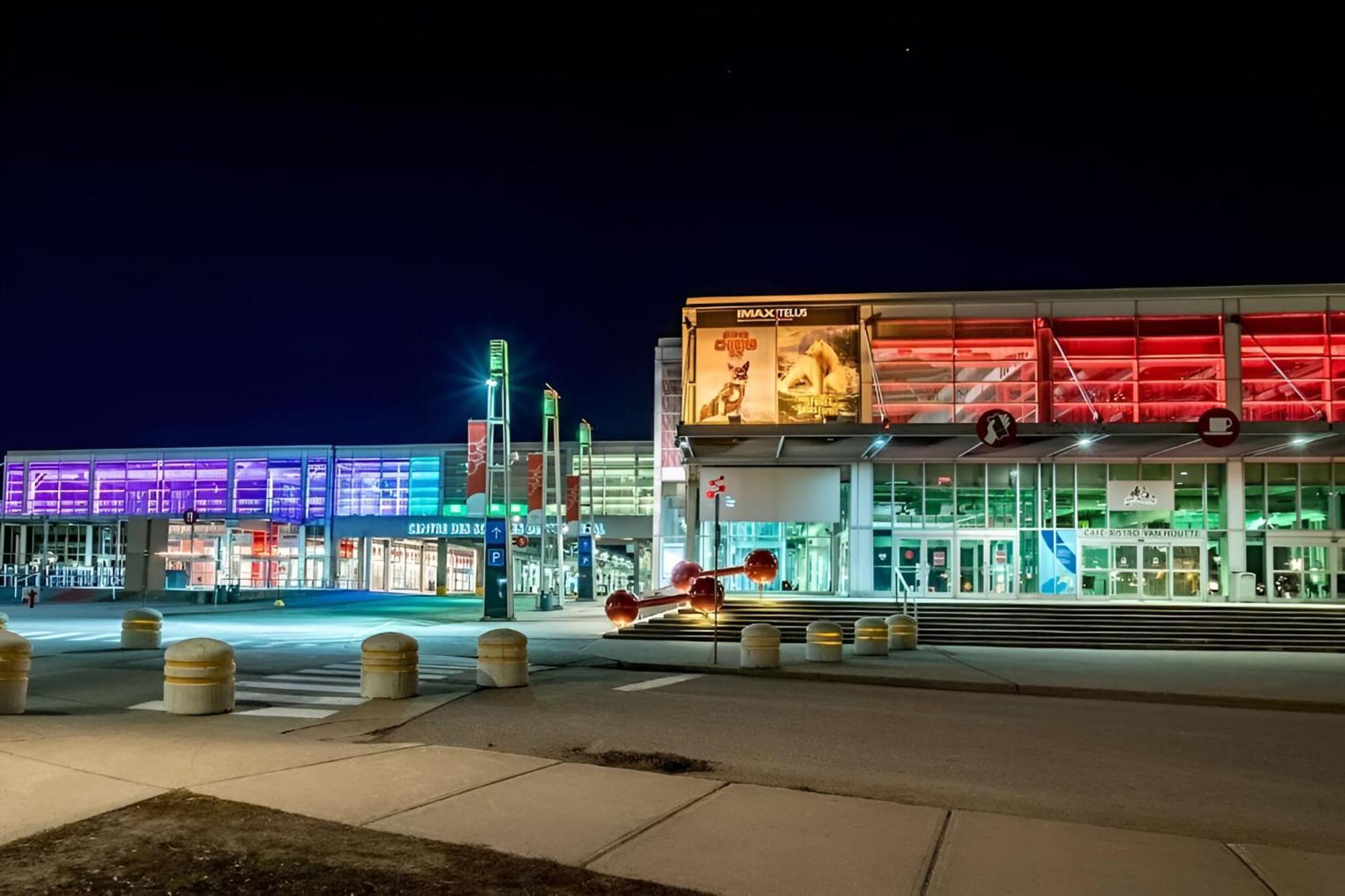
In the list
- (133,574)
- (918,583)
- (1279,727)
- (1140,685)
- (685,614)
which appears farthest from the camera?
(133,574)

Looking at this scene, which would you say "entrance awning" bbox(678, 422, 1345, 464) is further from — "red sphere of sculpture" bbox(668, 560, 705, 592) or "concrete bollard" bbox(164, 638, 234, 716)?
"concrete bollard" bbox(164, 638, 234, 716)

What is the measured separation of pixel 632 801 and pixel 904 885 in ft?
7.71

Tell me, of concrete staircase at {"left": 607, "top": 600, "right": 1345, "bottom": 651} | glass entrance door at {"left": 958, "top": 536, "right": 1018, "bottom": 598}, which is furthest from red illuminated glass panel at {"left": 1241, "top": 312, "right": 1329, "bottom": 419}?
glass entrance door at {"left": 958, "top": 536, "right": 1018, "bottom": 598}

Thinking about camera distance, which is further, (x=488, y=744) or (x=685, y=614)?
(x=685, y=614)

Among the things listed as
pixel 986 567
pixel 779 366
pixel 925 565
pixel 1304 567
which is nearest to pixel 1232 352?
pixel 1304 567

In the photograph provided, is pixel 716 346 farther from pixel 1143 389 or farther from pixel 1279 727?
pixel 1279 727

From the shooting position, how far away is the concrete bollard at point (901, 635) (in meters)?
22.2

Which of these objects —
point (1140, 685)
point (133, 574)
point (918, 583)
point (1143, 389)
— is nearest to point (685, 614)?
point (918, 583)

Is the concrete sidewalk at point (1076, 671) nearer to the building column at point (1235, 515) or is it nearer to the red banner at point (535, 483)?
the building column at point (1235, 515)

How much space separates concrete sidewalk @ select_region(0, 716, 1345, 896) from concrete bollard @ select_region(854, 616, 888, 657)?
493 inches

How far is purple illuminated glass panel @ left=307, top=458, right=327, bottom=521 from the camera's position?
70.7 m

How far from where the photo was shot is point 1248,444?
98.7 feet

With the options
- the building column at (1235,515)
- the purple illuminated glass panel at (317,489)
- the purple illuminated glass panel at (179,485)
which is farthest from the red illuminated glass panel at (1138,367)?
the purple illuminated glass panel at (179,485)

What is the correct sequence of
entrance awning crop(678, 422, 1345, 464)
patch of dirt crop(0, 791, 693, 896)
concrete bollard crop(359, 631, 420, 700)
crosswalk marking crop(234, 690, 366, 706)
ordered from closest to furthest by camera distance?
patch of dirt crop(0, 791, 693, 896) → crosswalk marking crop(234, 690, 366, 706) → concrete bollard crop(359, 631, 420, 700) → entrance awning crop(678, 422, 1345, 464)
